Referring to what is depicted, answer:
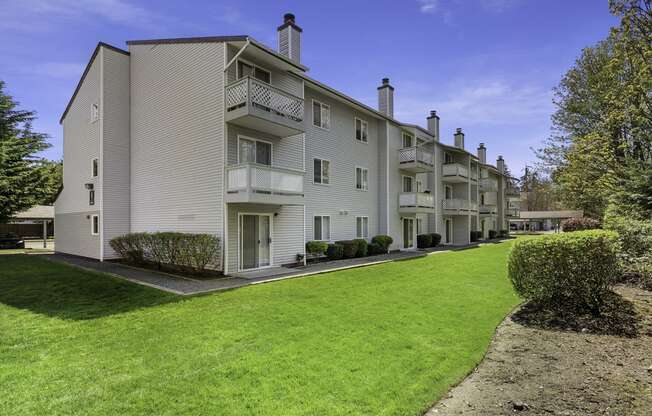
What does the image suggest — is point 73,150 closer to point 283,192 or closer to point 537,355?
point 283,192

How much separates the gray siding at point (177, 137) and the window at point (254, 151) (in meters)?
0.93

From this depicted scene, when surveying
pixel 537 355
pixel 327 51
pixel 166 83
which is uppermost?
pixel 327 51

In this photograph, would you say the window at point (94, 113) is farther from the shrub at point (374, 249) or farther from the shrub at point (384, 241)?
the shrub at point (384, 241)

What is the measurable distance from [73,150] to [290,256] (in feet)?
53.1

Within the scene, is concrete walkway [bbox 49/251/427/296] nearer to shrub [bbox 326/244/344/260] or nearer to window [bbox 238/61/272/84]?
shrub [bbox 326/244/344/260]

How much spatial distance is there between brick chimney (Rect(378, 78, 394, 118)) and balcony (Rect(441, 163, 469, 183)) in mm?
9194

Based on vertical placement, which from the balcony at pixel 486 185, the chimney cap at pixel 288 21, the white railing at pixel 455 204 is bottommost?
→ the white railing at pixel 455 204

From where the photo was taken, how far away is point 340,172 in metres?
19.7

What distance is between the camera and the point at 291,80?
53.2 feet

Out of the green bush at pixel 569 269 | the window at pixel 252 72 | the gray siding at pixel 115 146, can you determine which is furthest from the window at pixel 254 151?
the green bush at pixel 569 269

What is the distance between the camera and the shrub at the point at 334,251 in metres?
17.6

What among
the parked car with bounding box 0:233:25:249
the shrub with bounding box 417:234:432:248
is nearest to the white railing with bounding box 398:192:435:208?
the shrub with bounding box 417:234:432:248

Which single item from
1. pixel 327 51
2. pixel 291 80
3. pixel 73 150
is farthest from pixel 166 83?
pixel 73 150

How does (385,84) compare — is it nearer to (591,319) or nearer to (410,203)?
(410,203)
